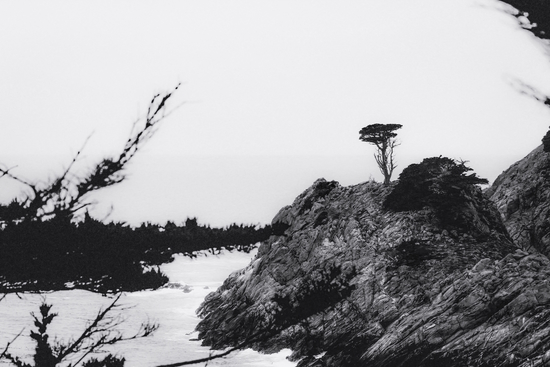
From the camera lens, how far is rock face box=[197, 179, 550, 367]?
17297 mm

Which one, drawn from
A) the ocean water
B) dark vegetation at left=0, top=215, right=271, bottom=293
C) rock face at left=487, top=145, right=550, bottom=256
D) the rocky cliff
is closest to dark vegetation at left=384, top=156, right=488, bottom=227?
the rocky cliff

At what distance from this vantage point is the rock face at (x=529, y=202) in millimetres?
28688

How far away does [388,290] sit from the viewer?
2481cm

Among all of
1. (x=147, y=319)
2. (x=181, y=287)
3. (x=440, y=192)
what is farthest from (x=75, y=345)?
(x=181, y=287)

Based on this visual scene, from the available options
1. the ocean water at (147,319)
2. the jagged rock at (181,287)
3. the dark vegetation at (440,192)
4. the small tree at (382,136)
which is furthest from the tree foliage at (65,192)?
the jagged rock at (181,287)

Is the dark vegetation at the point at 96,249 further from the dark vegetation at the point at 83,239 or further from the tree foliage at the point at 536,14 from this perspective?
the tree foliage at the point at 536,14

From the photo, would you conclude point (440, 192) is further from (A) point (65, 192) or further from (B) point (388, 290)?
(A) point (65, 192)

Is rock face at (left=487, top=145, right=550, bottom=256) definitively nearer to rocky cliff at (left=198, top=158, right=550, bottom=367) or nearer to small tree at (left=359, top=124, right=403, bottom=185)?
rocky cliff at (left=198, top=158, right=550, bottom=367)

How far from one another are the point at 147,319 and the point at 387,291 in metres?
23.4

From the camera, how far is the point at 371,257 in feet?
89.2

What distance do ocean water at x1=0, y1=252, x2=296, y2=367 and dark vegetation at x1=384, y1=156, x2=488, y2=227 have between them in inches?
431

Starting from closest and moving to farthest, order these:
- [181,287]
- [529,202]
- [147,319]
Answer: [529,202], [147,319], [181,287]

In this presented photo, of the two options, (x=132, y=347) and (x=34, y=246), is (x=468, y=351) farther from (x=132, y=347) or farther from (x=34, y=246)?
(x=132, y=347)

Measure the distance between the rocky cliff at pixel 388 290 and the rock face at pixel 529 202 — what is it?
6.44 feet
